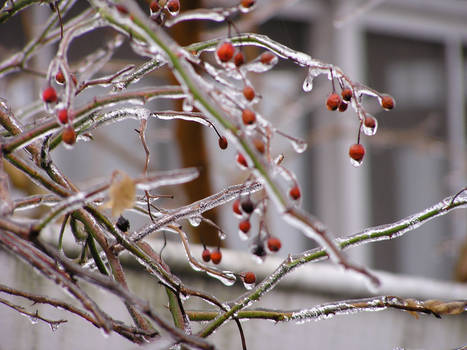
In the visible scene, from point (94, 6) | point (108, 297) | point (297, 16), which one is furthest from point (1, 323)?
point (297, 16)

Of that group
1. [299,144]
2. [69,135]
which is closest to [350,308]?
[299,144]

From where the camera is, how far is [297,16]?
2719 millimetres

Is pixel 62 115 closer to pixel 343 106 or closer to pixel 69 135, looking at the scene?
pixel 69 135

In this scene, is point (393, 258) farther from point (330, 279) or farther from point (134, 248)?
point (134, 248)

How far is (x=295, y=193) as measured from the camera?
33cm

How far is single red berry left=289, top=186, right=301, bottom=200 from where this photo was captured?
33 cm

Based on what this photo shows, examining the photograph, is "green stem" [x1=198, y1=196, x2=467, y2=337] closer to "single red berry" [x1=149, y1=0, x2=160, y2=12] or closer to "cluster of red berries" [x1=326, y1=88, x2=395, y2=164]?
"cluster of red berries" [x1=326, y1=88, x2=395, y2=164]

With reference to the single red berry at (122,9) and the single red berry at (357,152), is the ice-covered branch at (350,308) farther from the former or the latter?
the single red berry at (122,9)

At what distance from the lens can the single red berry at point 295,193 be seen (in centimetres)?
33

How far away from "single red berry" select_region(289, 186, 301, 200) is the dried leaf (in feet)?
0.28

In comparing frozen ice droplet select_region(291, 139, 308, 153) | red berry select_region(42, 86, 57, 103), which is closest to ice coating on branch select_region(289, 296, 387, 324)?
frozen ice droplet select_region(291, 139, 308, 153)

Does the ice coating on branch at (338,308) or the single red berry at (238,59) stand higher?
the single red berry at (238,59)

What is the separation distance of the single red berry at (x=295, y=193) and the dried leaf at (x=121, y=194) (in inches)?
3.3

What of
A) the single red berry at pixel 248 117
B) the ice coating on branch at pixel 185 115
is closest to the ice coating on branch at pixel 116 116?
the ice coating on branch at pixel 185 115
